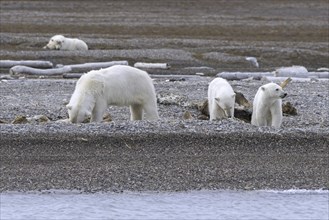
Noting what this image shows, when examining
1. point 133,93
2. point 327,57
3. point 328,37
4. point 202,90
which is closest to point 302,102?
point 202,90

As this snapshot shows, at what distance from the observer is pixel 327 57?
119 ft

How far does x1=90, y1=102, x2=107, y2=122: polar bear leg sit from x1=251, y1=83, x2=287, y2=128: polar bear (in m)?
2.48

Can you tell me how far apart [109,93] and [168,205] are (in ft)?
12.7

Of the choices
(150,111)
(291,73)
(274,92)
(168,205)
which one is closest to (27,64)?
(291,73)

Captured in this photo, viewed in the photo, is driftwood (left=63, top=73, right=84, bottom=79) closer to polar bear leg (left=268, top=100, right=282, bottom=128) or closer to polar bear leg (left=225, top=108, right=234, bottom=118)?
polar bear leg (left=225, top=108, right=234, bottom=118)

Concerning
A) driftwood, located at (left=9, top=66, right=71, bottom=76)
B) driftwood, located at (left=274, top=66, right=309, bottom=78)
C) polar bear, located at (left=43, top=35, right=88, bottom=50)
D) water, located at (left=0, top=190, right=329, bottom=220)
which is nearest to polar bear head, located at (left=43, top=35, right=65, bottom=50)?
polar bear, located at (left=43, top=35, right=88, bottom=50)

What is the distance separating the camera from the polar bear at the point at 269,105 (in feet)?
53.1

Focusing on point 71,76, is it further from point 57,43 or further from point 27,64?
point 57,43

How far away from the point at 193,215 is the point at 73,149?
8.97 feet

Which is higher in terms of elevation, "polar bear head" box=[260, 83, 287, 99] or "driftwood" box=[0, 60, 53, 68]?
"polar bear head" box=[260, 83, 287, 99]

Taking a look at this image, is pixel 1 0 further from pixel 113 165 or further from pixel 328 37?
pixel 113 165

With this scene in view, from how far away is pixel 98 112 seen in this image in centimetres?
1600

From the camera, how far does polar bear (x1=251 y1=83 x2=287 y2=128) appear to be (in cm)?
1619

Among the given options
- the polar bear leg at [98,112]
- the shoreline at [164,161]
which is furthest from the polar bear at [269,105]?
the polar bear leg at [98,112]
